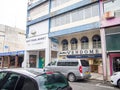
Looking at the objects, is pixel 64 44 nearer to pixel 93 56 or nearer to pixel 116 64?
pixel 93 56

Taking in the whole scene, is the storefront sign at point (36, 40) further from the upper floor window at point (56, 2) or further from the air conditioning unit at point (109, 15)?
the air conditioning unit at point (109, 15)

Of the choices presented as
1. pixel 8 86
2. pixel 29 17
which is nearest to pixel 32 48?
pixel 29 17

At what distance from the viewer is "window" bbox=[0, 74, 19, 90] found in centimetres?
363

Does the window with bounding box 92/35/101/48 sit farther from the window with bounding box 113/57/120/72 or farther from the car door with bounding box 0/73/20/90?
the car door with bounding box 0/73/20/90

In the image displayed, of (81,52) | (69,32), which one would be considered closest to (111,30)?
(69,32)

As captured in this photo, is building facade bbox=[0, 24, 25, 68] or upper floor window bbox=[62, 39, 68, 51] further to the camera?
building facade bbox=[0, 24, 25, 68]

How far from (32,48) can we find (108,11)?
40.7ft

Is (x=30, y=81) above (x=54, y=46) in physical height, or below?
below

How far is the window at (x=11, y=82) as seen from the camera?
363cm

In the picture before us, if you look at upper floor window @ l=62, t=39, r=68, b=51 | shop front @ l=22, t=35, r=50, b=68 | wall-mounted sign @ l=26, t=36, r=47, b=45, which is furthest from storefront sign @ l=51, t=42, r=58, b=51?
wall-mounted sign @ l=26, t=36, r=47, b=45

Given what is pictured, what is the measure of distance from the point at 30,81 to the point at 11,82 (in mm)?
668

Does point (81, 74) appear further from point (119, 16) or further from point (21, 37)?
point (21, 37)

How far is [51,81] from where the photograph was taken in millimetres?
3738

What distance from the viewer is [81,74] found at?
12.0 metres
